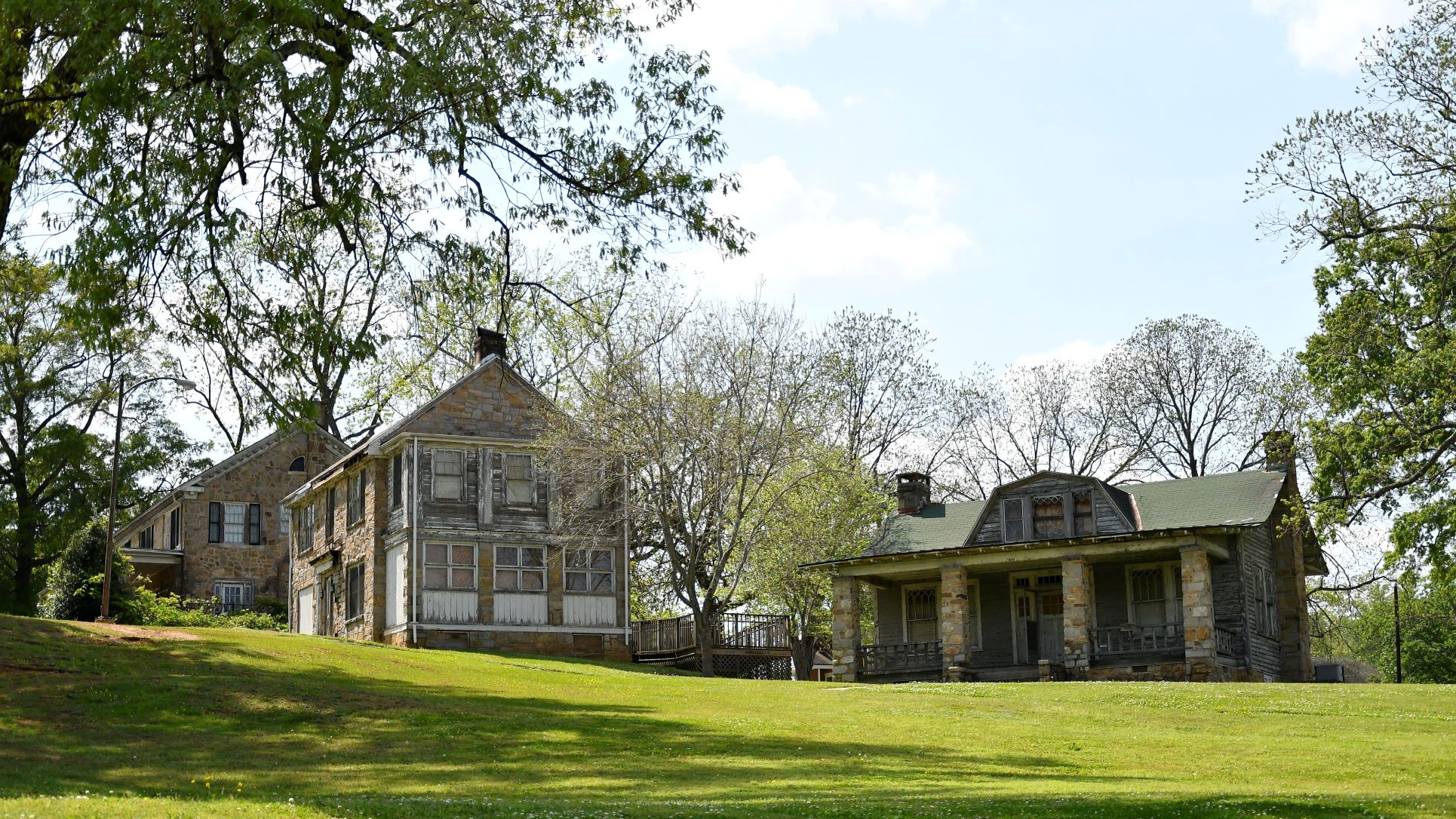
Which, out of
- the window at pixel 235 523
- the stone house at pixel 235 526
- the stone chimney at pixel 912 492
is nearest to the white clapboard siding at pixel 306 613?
the stone house at pixel 235 526

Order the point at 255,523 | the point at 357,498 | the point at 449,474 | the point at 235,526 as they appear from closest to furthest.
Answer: the point at 449,474 → the point at 357,498 → the point at 235,526 → the point at 255,523

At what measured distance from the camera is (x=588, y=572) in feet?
136

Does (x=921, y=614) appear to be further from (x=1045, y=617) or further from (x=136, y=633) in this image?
(x=136, y=633)

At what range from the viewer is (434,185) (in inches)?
824

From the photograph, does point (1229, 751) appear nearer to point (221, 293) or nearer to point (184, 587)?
point (221, 293)

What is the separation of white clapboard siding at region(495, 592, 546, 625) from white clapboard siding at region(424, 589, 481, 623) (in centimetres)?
58

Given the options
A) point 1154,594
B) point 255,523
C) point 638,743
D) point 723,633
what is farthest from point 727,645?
point 638,743

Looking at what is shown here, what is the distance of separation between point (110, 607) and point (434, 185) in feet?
86.9

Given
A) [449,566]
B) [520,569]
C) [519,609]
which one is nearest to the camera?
[449,566]

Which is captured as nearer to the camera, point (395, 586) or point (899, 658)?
point (899, 658)

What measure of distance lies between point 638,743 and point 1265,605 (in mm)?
22516

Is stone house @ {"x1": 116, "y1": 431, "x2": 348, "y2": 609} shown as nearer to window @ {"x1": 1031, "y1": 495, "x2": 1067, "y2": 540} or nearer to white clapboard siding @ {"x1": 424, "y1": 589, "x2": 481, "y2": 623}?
white clapboard siding @ {"x1": 424, "y1": 589, "x2": 481, "y2": 623}

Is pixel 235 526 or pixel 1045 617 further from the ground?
pixel 235 526

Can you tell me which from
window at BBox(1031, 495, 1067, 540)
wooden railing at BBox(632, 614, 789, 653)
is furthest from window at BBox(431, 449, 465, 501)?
window at BBox(1031, 495, 1067, 540)
